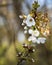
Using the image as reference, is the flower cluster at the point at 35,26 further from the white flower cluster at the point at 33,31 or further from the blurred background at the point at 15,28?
the blurred background at the point at 15,28

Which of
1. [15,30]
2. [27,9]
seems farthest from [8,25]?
[27,9]

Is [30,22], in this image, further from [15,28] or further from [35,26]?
[15,28]

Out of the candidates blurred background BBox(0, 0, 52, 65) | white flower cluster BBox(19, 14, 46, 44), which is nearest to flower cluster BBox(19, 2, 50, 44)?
white flower cluster BBox(19, 14, 46, 44)

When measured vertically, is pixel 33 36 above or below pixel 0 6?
below

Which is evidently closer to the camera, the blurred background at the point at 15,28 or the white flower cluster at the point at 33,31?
the white flower cluster at the point at 33,31

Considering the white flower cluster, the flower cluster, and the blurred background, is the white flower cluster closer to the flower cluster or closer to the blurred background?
the flower cluster

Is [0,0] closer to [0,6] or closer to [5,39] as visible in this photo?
[0,6]

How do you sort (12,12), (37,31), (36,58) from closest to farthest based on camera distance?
(37,31) < (36,58) < (12,12)

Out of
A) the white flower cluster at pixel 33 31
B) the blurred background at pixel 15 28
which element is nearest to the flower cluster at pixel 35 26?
the white flower cluster at pixel 33 31

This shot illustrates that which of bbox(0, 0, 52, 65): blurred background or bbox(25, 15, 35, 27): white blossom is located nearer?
bbox(25, 15, 35, 27): white blossom
